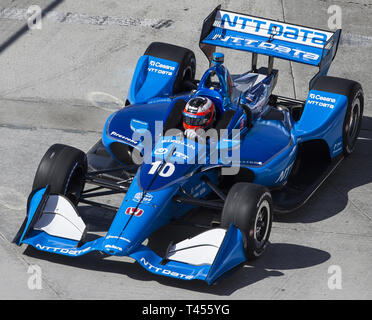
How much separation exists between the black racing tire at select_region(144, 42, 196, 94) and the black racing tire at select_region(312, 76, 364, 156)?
1.80 meters

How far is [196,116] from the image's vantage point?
30.8 ft

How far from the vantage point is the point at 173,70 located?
448 inches

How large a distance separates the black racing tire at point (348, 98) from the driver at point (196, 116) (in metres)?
1.99

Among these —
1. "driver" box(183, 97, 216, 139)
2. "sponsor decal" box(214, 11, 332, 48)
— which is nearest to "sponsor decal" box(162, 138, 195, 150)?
"driver" box(183, 97, 216, 139)

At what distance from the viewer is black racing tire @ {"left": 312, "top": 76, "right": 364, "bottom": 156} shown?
10.8 meters

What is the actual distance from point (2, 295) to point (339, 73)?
7748 mm

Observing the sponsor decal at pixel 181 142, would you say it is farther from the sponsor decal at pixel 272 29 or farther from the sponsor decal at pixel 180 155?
the sponsor decal at pixel 272 29

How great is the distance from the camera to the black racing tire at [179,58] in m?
11.4

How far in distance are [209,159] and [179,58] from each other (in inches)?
102

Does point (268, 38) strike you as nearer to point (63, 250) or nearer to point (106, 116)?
point (106, 116)

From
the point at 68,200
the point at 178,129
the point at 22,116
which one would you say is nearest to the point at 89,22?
the point at 22,116

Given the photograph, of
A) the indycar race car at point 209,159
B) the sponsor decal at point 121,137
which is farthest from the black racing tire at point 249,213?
the sponsor decal at point 121,137
